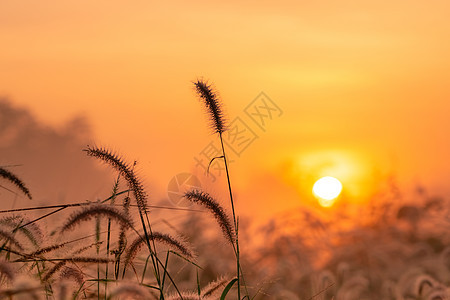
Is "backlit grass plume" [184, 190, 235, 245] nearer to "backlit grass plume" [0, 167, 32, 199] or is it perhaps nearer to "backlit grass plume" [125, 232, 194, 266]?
"backlit grass plume" [125, 232, 194, 266]

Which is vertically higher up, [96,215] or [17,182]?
[17,182]

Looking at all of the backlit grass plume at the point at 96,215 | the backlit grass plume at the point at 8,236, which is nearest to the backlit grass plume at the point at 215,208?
the backlit grass plume at the point at 96,215

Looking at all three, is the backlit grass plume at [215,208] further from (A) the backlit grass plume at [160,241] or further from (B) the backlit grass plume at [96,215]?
(B) the backlit grass plume at [96,215]

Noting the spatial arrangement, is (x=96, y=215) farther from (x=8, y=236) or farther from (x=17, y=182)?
(x=17, y=182)

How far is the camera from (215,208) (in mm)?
2957

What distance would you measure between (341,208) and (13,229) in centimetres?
582

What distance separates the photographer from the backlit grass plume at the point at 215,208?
9.53 feet

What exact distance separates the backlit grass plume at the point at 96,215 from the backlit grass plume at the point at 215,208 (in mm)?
367

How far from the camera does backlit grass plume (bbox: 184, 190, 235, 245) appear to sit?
2.90 meters

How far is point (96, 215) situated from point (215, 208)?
22.4 inches

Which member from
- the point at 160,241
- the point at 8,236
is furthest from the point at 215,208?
the point at 8,236

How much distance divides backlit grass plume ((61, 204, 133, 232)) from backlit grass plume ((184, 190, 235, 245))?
1.21ft

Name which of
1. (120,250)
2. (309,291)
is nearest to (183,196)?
(120,250)

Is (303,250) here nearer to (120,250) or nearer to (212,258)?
(212,258)
